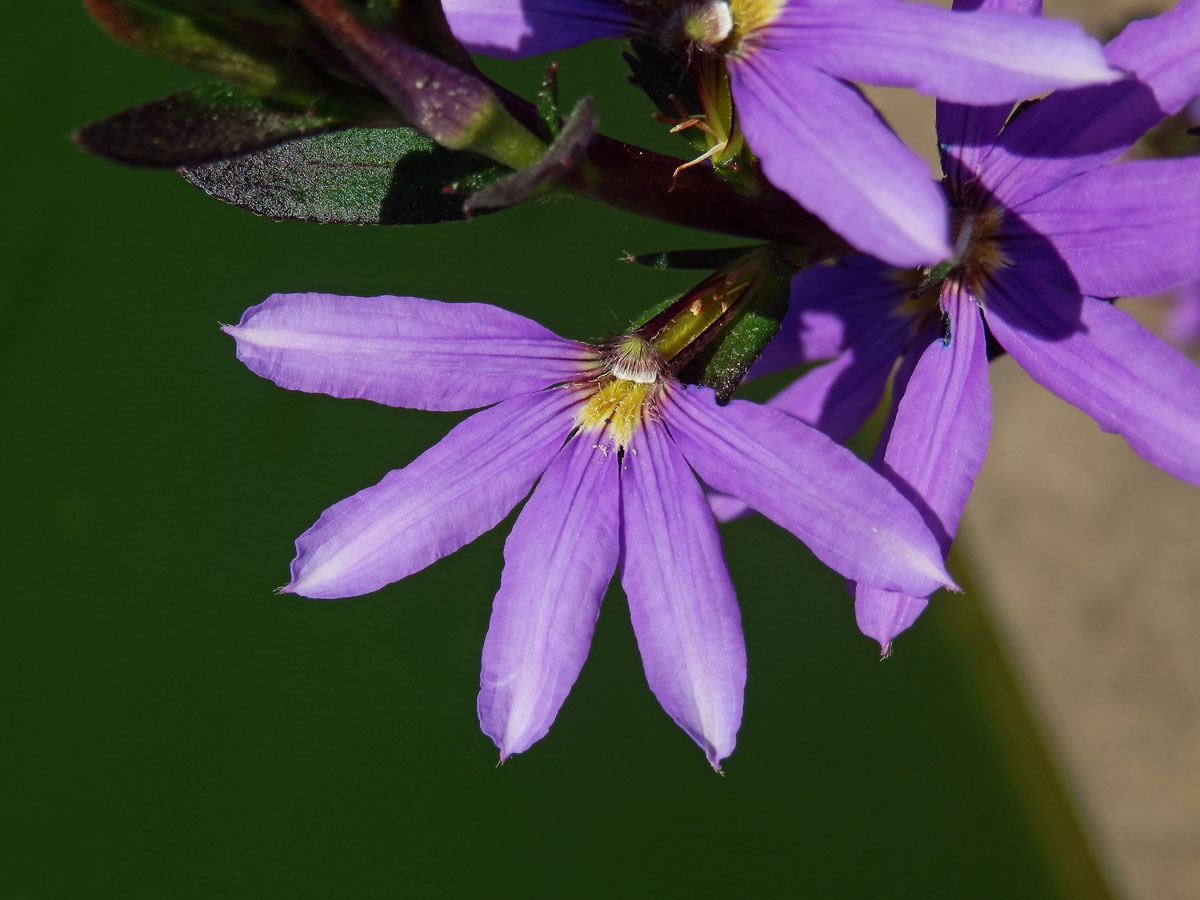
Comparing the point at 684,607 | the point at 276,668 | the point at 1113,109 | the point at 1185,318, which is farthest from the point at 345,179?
the point at 1185,318

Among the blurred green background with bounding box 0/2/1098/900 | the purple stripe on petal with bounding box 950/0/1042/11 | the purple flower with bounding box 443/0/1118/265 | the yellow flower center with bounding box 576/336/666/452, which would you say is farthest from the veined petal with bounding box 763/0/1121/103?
the blurred green background with bounding box 0/2/1098/900

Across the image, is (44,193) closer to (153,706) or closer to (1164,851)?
(153,706)

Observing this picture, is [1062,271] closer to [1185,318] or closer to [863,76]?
[863,76]

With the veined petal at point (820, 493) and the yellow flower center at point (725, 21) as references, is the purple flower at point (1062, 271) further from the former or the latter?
the yellow flower center at point (725, 21)

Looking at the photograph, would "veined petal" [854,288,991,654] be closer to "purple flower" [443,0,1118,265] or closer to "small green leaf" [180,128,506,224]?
"purple flower" [443,0,1118,265]

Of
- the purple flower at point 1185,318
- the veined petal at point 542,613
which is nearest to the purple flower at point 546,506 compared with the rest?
the veined petal at point 542,613

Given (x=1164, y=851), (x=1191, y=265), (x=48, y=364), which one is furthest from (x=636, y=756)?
(x=1191, y=265)
